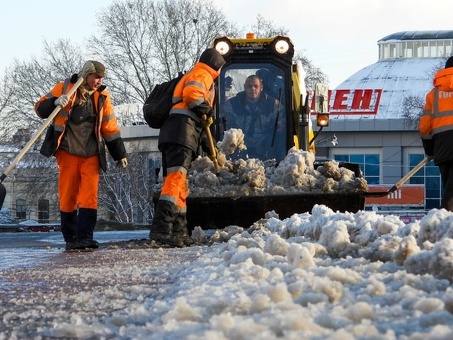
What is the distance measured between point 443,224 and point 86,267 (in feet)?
8.04

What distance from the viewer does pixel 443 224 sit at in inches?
186

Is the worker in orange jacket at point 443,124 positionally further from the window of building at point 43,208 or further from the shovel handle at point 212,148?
the window of building at point 43,208

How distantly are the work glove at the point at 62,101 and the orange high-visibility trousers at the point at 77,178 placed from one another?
42 cm

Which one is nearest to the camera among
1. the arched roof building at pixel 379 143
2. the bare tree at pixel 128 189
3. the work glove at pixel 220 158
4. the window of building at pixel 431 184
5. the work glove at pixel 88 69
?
the work glove at pixel 88 69

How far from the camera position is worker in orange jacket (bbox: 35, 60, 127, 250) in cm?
907

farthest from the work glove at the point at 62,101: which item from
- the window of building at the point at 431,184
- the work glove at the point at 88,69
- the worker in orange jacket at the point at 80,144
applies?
Result: the window of building at the point at 431,184

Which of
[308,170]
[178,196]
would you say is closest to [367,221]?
[178,196]

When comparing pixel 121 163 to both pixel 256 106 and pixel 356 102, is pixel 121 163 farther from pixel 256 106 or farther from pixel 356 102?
pixel 356 102

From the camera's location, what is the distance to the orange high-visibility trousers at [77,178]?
9086 mm

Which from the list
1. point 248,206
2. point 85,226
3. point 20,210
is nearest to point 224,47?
point 248,206

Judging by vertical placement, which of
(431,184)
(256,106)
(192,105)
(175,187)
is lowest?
(175,187)

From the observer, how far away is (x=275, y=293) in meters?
3.48

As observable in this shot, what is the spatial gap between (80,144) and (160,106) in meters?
0.80

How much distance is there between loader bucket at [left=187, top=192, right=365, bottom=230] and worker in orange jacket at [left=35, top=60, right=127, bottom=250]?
139 cm
